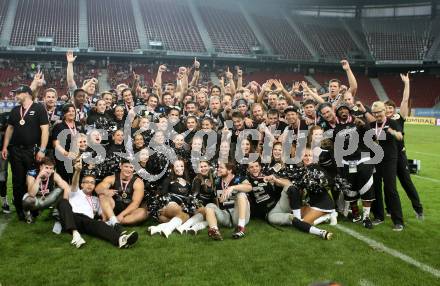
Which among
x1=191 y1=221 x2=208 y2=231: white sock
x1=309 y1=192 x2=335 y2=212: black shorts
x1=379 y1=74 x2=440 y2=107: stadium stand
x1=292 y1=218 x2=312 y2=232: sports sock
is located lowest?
x1=191 y1=221 x2=208 y2=231: white sock

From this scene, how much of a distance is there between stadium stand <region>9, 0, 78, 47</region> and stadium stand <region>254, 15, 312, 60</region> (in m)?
18.7

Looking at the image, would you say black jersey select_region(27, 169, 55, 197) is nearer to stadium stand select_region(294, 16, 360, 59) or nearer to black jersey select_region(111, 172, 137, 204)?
black jersey select_region(111, 172, 137, 204)

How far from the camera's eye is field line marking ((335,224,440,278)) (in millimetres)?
4477

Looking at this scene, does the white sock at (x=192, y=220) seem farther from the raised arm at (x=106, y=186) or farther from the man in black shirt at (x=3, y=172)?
the man in black shirt at (x=3, y=172)

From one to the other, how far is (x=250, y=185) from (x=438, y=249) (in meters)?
2.55

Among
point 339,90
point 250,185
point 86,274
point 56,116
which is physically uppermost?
point 339,90

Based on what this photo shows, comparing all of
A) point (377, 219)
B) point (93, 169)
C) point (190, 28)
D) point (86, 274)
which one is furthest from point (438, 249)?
point (190, 28)

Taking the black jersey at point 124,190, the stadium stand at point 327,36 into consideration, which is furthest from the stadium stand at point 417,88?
the black jersey at point 124,190

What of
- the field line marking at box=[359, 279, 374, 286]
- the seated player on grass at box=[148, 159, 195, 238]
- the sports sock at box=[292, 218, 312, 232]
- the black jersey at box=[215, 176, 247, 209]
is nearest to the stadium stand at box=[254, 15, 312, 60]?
the black jersey at box=[215, 176, 247, 209]

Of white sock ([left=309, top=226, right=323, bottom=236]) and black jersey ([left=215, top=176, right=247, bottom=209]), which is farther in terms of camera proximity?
black jersey ([left=215, top=176, right=247, bottom=209])

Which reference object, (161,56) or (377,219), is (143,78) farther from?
(377,219)

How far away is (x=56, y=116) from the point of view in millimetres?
6832

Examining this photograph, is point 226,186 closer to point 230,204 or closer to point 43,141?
point 230,204

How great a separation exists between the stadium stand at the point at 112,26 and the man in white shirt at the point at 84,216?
31.3 meters
